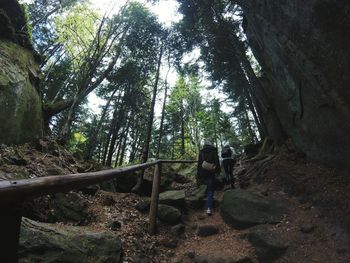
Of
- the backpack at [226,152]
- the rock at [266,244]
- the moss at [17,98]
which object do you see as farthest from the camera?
the backpack at [226,152]

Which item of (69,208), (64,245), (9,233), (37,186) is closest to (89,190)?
(69,208)

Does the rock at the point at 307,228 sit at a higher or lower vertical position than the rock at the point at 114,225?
lower

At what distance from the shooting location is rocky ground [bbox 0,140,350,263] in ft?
15.9

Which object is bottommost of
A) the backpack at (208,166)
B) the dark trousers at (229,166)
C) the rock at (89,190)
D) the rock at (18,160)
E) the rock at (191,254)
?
Result: the rock at (191,254)

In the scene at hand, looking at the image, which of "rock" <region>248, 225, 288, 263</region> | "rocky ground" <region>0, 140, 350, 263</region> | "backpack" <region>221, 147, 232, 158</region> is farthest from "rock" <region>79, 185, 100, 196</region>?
"rock" <region>248, 225, 288, 263</region>

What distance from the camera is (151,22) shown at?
772 inches

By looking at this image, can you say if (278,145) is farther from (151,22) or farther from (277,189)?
(151,22)

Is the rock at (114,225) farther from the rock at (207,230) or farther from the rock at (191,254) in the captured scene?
the rock at (207,230)

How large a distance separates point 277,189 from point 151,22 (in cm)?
1524

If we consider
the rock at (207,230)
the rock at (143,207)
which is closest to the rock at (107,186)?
the rock at (143,207)

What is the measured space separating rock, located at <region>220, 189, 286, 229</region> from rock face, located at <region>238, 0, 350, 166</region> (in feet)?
8.34

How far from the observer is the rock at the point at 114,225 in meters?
6.63

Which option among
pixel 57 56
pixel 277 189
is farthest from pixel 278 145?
pixel 57 56

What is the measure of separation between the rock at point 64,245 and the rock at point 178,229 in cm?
229
